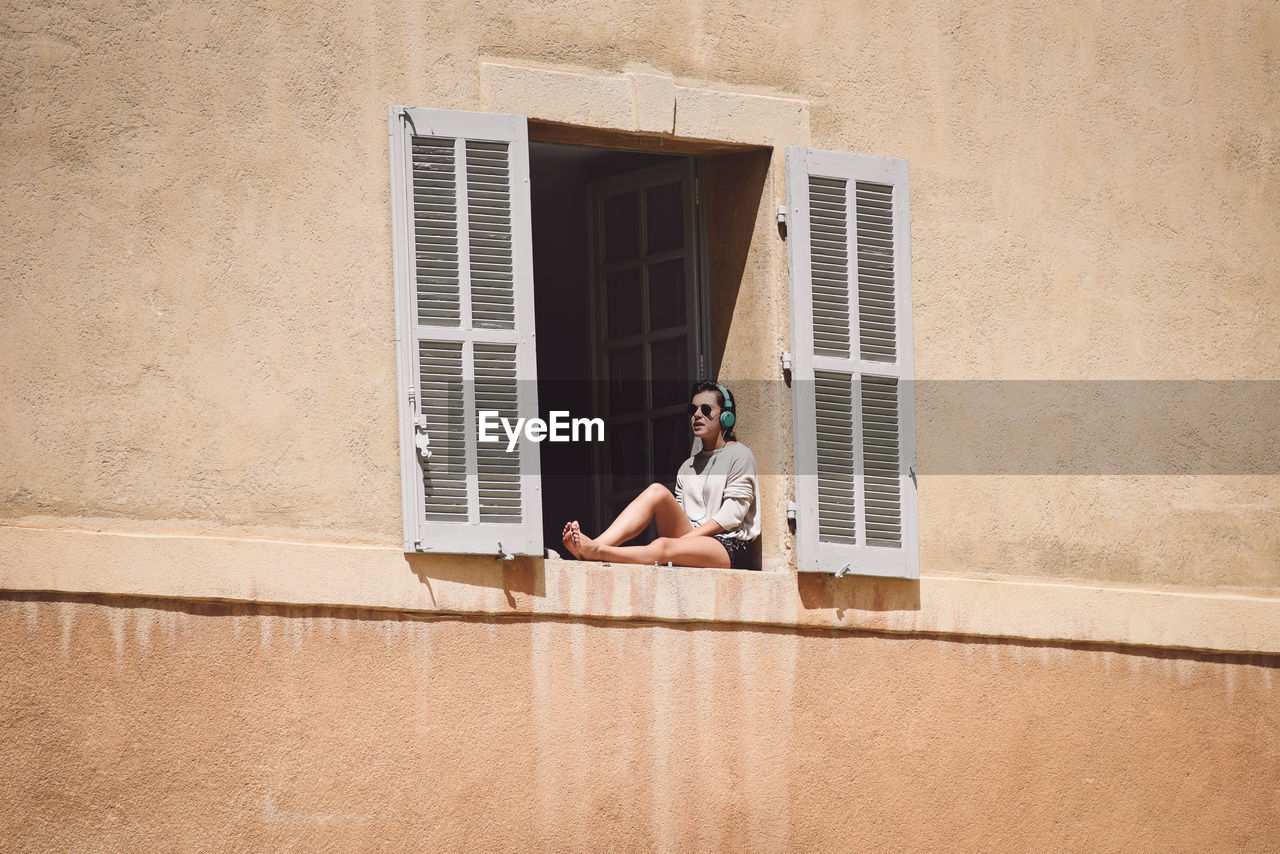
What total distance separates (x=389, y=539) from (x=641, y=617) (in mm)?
961

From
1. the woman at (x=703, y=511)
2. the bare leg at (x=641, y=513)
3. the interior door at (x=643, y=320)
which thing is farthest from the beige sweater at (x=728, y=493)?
the interior door at (x=643, y=320)

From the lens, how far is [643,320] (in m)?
8.88

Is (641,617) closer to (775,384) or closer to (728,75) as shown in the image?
(775,384)

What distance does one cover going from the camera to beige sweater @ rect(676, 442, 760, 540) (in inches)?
318

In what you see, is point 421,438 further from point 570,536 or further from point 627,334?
point 627,334

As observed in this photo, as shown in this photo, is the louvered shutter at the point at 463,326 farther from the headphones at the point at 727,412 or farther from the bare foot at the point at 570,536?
the headphones at the point at 727,412

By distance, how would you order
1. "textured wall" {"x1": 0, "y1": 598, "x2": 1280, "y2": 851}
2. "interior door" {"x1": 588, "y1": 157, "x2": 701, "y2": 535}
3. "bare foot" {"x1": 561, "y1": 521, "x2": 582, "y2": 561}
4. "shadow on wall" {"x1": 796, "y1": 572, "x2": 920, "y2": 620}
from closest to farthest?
"textured wall" {"x1": 0, "y1": 598, "x2": 1280, "y2": 851}, "bare foot" {"x1": 561, "y1": 521, "x2": 582, "y2": 561}, "shadow on wall" {"x1": 796, "y1": 572, "x2": 920, "y2": 620}, "interior door" {"x1": 588, "y1": 157, "x2": 701, "y2": 535}


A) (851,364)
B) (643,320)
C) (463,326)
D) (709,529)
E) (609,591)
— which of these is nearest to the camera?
(463,326)

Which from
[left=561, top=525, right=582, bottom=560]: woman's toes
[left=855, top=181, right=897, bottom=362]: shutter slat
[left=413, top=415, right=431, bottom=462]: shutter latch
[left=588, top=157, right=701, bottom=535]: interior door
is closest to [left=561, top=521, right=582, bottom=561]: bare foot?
[left=561, top=525, right=582, bottom=560]: woman's toes

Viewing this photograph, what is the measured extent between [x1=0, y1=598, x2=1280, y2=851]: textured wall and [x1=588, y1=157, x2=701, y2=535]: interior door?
122 centimetres

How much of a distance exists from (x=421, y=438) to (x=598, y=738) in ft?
4.04

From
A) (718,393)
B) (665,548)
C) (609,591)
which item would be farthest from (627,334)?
(609,591)

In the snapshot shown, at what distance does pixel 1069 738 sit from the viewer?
832 centimetres

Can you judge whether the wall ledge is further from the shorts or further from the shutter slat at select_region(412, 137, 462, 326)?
the shutter slat at select_region(412, 137, 462, 326)
